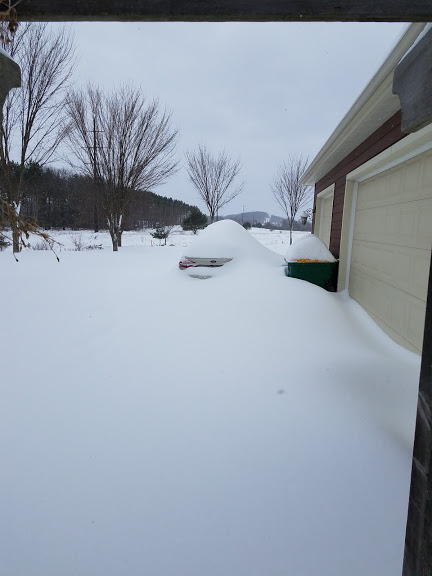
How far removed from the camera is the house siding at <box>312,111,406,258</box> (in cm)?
418

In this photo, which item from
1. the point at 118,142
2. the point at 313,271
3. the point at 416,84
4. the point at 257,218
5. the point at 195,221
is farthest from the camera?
the point at 257,218

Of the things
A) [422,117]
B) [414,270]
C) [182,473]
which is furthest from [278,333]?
[422,117]

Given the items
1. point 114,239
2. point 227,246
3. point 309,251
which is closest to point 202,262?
point 227,246

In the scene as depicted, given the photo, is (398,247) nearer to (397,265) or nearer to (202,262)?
(397,265)

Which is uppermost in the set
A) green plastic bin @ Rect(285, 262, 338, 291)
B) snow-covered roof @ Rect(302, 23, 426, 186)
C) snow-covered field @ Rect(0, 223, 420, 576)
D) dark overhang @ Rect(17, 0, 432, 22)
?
snow-covered roof @ Rect(302, 23, 426, 186)

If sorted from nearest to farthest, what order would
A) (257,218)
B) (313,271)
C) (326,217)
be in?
(313,271) → (326,217) → (257,218)

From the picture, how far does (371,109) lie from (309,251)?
9.47ft

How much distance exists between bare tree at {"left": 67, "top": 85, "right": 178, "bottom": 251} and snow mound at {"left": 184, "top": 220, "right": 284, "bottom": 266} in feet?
32.8

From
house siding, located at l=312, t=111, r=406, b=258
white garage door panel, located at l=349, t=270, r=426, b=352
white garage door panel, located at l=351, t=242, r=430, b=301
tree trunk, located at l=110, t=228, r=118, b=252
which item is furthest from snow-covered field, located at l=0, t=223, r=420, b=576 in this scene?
tree trunk, located at l=110, t=228, r=118, b=252

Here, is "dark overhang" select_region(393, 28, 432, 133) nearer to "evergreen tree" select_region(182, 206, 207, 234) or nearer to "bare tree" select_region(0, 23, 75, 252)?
"bare tree" select_region(0, 23, 75, 252)

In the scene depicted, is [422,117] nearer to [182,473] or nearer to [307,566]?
[307,566]

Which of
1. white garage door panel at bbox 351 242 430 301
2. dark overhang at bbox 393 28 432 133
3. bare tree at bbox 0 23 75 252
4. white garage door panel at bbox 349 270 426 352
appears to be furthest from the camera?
bare tree at bbox 0 23 75 252

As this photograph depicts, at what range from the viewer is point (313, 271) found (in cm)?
659

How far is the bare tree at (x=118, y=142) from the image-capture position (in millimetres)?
14828
